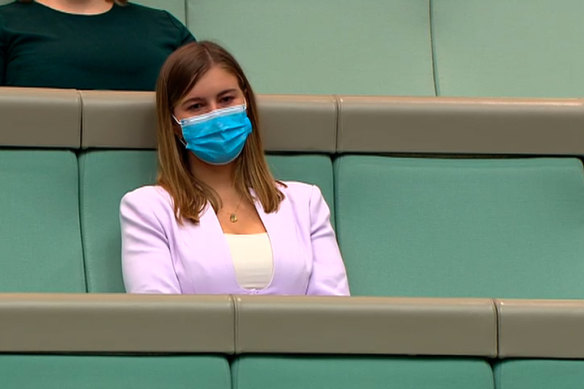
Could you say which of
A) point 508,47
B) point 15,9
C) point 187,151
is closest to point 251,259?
point 187,151

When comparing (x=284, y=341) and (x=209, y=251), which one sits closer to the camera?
(x=284, y=341)

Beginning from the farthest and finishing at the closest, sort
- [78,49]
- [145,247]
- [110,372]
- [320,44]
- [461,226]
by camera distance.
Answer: [320,44], [78,49], [461,226], [145,247], [110,372]

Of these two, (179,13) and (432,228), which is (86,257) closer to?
(432,228)

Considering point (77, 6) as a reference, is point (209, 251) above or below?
below

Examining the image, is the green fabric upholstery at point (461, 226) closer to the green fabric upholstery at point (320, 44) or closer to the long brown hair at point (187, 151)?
the long brown hair at point (187, 151)

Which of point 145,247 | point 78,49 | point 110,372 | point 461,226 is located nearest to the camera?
point 110,372

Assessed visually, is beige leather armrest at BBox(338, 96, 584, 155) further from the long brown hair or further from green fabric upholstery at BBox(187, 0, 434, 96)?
green fabric upholstery at BBox(187, 0, 434, 96)

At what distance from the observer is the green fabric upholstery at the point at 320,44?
1.83m

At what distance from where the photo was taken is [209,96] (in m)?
1.48

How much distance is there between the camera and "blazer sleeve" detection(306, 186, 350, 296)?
1.42 meters

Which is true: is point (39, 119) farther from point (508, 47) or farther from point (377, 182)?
point (508, 47)

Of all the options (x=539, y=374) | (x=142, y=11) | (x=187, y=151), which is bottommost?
(x=539, y=374)

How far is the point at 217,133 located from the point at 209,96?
0.05 meters

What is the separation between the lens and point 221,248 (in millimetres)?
1408
